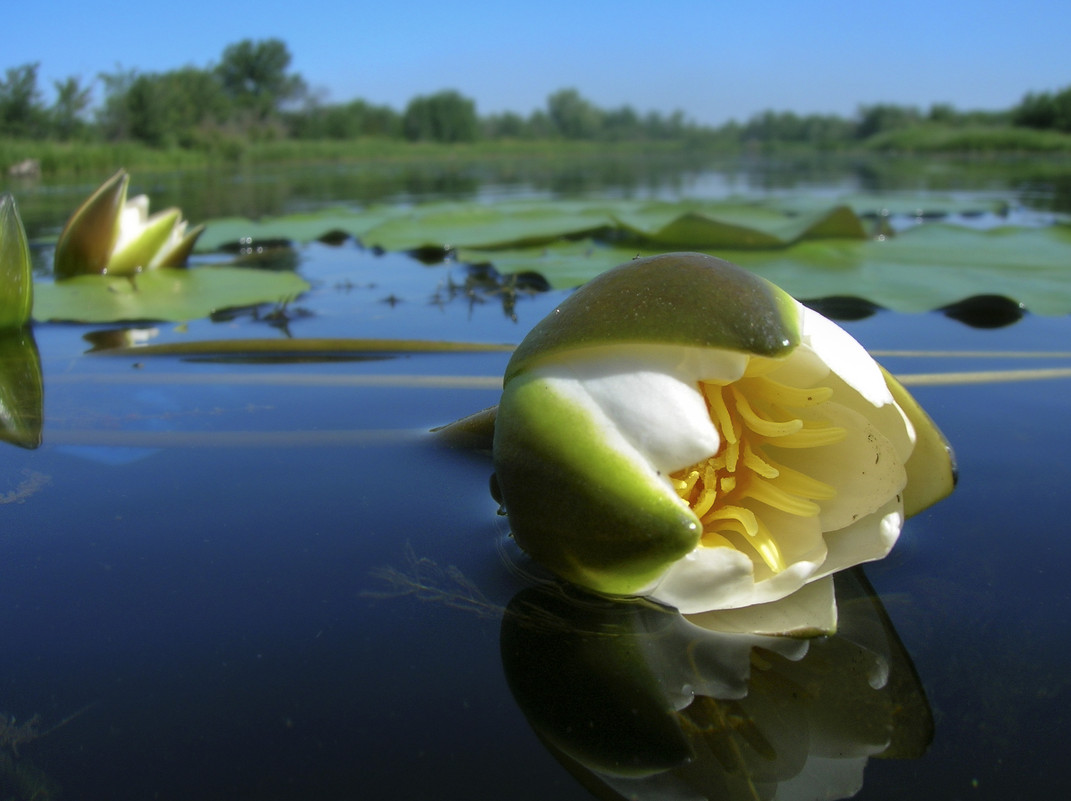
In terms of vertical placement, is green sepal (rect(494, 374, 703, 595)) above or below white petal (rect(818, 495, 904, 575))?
above

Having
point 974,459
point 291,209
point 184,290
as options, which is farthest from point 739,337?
point 291,209

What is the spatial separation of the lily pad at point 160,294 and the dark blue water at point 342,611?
1.74 ft

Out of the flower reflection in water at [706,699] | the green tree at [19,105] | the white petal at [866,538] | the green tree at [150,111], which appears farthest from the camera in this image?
the green tree at [150,111]

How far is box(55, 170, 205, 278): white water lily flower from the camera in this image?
159cm

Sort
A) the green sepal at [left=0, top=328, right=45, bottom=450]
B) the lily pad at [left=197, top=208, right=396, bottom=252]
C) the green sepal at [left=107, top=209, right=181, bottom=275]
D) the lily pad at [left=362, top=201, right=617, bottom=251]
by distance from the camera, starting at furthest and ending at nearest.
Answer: the lily pad at [left=197, top=208, right=396, bottom=252]
the lily pad at [left=362, top=201, right=617, bottom=251]
the green sepal at [left=107, top=209, right=181, bottom=275]
the green sepal at [left=0, top=328, right=45, bottom=450]

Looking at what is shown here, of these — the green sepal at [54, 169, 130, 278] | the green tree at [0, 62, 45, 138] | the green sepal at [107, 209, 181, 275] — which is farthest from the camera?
the green tree at [0, 62, 45, 138]

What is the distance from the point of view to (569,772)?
1.16ft

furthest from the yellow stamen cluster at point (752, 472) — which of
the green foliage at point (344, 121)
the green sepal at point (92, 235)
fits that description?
the green foliage at point (344, 121)

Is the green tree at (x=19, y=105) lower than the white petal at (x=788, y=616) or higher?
higher

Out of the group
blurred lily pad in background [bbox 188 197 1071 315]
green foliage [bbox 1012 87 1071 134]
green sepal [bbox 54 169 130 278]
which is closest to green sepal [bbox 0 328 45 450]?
green sepal [bbox 54 169 130 278]

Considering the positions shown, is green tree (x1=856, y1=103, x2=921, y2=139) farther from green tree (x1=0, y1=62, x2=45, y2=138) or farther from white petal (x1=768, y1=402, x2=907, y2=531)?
white petal (x1=768, y1=402, x2=907, y2=531)

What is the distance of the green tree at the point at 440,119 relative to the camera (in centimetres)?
3183

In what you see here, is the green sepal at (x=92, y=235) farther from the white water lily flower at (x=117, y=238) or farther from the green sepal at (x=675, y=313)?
the green sepal at (x=675, y=313)

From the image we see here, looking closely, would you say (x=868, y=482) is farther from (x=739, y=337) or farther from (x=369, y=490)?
(x=369, y=490)
